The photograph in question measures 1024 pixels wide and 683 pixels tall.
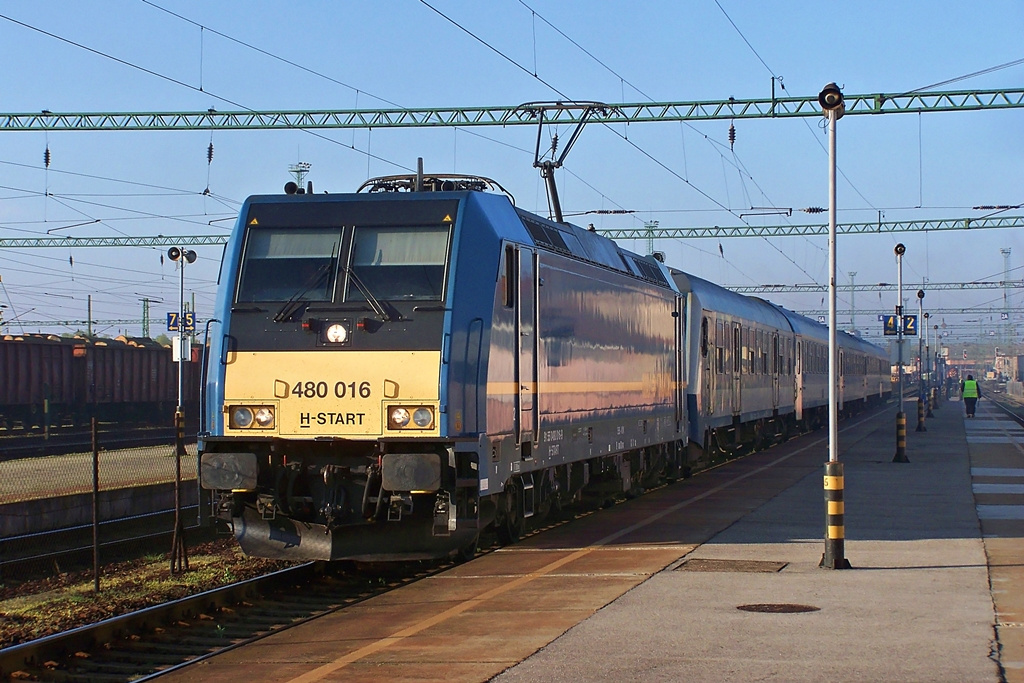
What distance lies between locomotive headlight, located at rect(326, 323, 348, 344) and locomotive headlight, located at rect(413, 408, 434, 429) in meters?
0.97

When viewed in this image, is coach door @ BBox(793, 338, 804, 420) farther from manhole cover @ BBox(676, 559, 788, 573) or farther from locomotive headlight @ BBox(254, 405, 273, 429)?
locomotive headlight @ BBox(254, 405, 273, 429)

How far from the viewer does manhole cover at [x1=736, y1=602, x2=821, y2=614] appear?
9977 millimetres

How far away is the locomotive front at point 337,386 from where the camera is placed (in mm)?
11289

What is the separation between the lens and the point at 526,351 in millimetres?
13188

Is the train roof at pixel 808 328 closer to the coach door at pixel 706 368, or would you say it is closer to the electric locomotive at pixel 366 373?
the coach door at pixel 706 368

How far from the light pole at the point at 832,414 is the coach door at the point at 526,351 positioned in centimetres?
298

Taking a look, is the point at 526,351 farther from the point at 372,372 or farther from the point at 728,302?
the point at 728,302

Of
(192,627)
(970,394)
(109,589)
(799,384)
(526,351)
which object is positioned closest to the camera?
(192,627)

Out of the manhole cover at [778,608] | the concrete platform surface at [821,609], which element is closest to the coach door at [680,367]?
the concrete platform surface at [821,609]

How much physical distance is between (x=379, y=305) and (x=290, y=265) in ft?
3.37

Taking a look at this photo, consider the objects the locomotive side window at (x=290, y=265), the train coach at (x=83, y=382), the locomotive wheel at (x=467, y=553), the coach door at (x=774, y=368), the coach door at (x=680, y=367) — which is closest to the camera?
the locomotive side window at (x=290, y=265)

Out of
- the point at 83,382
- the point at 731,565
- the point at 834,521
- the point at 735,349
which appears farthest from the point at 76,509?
the point at 83,382

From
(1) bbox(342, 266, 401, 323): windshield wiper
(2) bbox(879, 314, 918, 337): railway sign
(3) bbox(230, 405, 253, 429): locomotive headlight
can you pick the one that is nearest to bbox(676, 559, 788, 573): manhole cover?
(1) bbox(342, 266, 401, 323): windshield wiper

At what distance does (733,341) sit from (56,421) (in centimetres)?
2430
